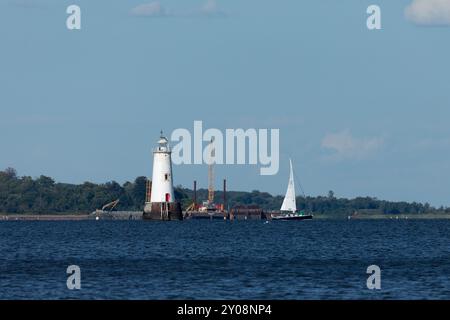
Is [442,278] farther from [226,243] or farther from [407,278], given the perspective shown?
[226,243]

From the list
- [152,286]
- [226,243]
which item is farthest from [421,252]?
[152,286]

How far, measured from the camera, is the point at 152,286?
62094 millimetres

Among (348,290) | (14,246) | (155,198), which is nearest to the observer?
(348,290)

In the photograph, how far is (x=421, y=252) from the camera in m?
98.6
